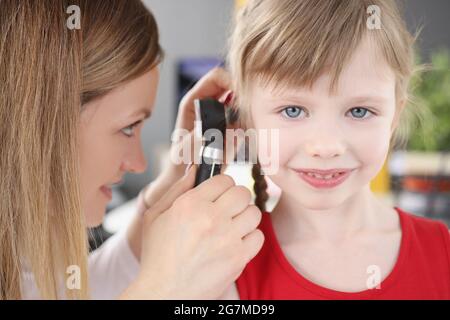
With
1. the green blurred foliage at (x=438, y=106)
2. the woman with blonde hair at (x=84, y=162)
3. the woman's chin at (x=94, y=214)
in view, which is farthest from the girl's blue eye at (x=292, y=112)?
the green blurred foliage at (x=438, y=106)

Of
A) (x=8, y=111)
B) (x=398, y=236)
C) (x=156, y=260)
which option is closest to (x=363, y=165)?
(x=398, y=236)

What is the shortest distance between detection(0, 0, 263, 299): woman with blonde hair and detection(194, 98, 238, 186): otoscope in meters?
0.02

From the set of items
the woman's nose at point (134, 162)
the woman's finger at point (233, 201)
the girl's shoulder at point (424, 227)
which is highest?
the woman's nose at point (134, 162)

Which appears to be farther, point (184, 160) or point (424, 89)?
point (424, 89)

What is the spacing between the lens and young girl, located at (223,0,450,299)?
619 mm

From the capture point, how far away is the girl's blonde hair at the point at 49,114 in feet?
2.16

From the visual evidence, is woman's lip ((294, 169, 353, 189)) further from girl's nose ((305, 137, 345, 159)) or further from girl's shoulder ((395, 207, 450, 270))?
girl's shoulder ((395, 207, 450, 270))

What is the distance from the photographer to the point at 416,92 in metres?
0.99

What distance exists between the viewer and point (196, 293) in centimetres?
62

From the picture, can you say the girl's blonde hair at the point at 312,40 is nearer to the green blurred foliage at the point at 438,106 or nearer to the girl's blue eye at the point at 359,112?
the girl's blue eye at the point at 359,112

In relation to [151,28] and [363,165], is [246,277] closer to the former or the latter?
[363,165]

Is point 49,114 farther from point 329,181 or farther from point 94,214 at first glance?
point 329,181

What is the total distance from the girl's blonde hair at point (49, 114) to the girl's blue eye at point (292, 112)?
21cm
